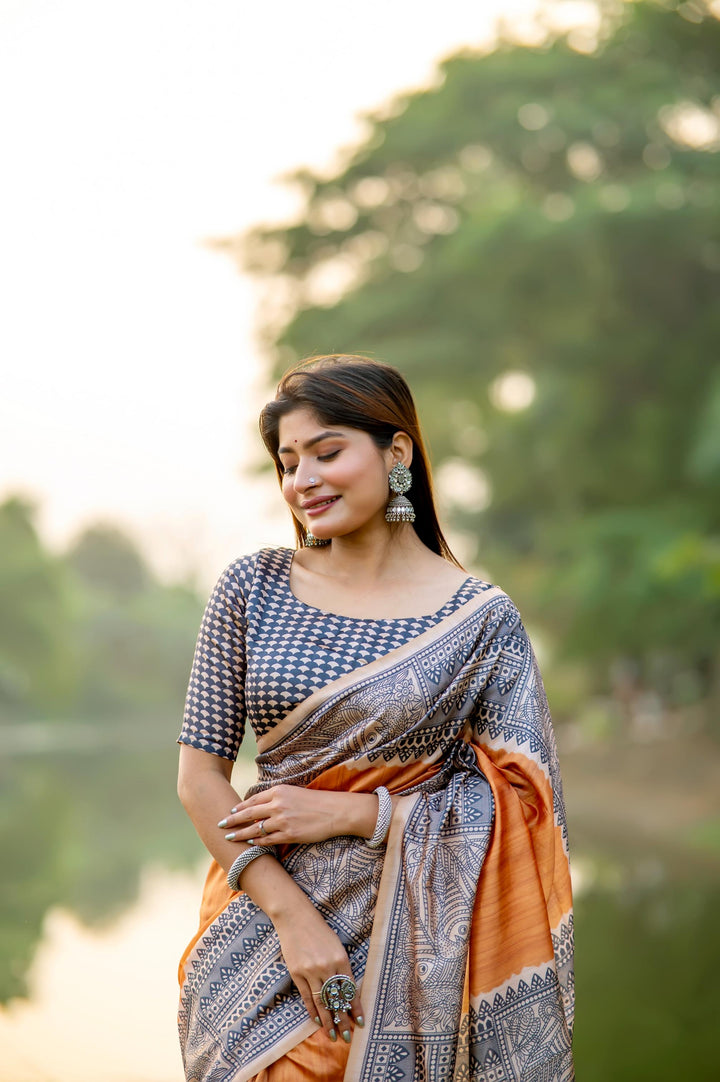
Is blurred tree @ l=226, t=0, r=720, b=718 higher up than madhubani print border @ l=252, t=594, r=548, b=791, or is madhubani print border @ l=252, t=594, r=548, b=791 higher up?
blurred tree @ l=226, t=0, r=720, b=718

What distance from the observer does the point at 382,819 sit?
1.37 metres

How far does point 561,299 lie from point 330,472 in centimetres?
887

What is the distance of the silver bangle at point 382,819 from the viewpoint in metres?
1.37

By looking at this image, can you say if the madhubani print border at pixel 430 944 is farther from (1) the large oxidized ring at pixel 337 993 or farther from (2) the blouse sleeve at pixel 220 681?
(2) the blouse sleeve at pixel 220 681

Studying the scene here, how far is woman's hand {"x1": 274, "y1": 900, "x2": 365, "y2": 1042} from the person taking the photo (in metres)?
1.31

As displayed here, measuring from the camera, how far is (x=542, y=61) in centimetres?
1059

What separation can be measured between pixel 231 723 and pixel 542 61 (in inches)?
407

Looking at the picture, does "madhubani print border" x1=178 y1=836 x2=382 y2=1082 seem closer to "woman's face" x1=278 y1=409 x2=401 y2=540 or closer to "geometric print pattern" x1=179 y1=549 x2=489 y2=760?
"geometric print pattern" x1=179 y1=549 x2=489 y2=760
